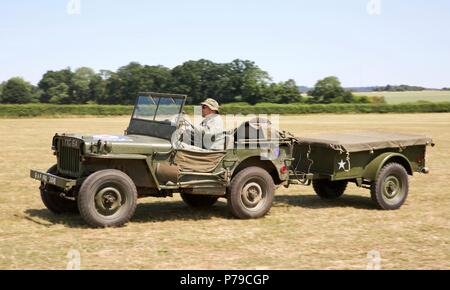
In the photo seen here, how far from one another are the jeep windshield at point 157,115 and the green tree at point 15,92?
67659 mm

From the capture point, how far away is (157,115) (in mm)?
9445

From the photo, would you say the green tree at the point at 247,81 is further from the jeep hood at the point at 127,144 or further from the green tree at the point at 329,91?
the jeep hood at the point at 127,144

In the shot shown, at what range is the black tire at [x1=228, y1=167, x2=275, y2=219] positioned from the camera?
9242 mm

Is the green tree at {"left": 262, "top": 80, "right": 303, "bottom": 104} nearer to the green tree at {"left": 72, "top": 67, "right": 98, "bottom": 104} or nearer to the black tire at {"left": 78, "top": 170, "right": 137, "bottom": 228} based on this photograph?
the green tree at {"left": 72, "top": 67, "right": 98, "bottom": 104}

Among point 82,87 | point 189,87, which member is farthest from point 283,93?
point 82,87

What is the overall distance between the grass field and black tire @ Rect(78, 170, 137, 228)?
172 mm

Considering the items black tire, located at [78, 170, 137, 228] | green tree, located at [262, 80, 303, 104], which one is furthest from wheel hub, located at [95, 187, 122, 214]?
green tree, located at [262, 80, 303, 104]

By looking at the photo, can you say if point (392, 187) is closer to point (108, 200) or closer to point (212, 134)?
point (212, 134)

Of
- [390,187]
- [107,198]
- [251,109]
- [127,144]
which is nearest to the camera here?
[107,198]

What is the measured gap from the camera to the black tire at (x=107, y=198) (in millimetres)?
8102

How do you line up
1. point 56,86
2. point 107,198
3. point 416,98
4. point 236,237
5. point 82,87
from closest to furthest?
1. point 236,237
2. point 107,198
3. point 416,98
4. point 82,87
5. point 56,86

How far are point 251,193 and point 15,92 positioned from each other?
69521 millimetres

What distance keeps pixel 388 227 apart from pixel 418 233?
0.52m
